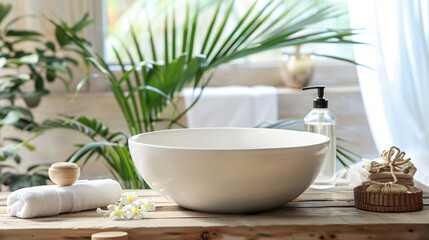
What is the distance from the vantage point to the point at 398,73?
1528 mm

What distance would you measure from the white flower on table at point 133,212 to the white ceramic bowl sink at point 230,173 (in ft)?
0.14

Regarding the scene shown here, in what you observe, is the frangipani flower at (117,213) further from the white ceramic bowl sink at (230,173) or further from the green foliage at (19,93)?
the green foliage at (19,93)

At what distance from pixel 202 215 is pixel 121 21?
5.74 feet

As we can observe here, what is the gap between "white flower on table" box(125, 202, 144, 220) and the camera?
32.9 inches

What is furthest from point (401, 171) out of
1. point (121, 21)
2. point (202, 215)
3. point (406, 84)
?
point (121, 21)

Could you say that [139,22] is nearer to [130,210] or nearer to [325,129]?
[325,129]

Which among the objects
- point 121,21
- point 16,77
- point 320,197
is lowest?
point 320,197

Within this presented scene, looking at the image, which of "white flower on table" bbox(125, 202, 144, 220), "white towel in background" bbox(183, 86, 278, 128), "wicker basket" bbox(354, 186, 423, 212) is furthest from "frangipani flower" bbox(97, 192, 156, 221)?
"white towel in background" bbox(183, 86, 278, 128)

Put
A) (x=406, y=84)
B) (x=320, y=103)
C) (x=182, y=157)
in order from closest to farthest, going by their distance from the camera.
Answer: (x=182, y=157) → (x=320, y=103) → (x=406, y=84)

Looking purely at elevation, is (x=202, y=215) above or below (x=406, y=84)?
below

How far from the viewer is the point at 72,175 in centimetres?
90

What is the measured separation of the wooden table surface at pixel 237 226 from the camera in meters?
0.78

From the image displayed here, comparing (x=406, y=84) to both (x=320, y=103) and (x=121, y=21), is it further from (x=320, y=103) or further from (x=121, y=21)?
(x=121, y=21)

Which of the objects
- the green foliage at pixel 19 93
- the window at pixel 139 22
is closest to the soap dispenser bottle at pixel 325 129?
the green foliage at pixel 19 93
